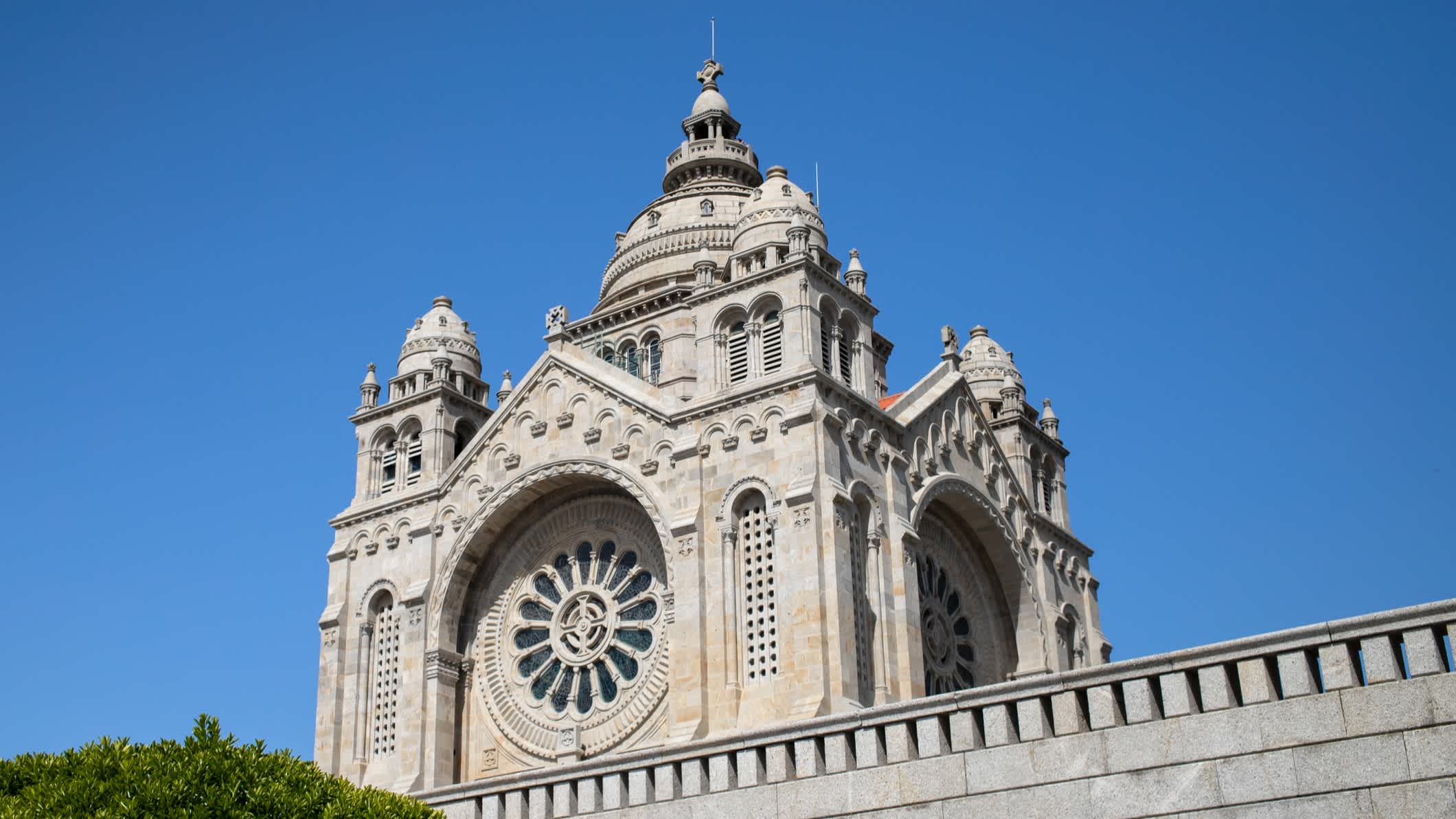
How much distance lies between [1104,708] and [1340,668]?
2.82 metres

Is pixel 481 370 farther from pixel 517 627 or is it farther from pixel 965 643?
pixel 965 643

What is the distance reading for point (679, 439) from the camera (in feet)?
122

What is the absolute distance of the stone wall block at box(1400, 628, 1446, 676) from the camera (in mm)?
17281

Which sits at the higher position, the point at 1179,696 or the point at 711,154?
the point at 711,154

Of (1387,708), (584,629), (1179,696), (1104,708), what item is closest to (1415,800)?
(1387,708)

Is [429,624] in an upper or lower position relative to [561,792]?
upper

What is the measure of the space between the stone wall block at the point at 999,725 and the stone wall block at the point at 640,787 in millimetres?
5105

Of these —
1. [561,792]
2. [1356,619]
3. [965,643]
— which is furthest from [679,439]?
[1356,619]

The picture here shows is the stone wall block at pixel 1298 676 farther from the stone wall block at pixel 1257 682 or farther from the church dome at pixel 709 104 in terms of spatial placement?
the church dome at pixel 709 104

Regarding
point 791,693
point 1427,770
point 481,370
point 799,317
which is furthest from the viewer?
point 481,370

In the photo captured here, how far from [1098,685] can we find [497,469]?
23.8m

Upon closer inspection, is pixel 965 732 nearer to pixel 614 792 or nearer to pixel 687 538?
pixel 614 792

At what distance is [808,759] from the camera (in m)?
21.4

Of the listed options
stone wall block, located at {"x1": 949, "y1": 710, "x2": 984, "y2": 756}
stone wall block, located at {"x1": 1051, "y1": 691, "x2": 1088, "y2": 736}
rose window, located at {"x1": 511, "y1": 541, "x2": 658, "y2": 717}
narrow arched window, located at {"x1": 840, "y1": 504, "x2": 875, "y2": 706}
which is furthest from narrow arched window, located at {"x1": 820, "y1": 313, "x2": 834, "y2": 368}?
stone wall block, located at {"x1": 1051, "y1": 691, "x2": 1088, "y2": 736}
